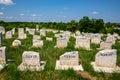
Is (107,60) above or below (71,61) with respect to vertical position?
above

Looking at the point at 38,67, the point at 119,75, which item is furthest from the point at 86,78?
the point at 38,67

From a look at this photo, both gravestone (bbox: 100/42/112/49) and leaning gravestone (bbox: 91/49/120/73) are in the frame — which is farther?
gravestone (bbox: 100/42/112/49)

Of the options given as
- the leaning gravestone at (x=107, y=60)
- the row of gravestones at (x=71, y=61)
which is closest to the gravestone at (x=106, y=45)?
the row of gravestones at (x=71, y=61)

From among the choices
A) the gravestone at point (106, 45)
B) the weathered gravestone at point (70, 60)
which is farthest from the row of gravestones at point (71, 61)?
the gravestone at point (106, 45)

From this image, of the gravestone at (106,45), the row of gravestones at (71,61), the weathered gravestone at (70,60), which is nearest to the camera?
the row of gravestones at (71,61)

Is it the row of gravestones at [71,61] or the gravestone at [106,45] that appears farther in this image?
the gravestone at [106,45]

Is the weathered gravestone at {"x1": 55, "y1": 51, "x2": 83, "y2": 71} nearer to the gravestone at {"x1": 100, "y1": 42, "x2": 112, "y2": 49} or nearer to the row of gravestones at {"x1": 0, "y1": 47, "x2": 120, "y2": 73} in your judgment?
the row of gravestones at {"x1": 0, "y1": 47, "x2": 120, "y2": 73}

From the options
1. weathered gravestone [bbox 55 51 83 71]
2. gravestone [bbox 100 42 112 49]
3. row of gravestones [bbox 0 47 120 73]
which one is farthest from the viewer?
gravestone [bbox 100 42 112 49]

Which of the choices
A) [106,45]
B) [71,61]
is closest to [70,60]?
[71,61]

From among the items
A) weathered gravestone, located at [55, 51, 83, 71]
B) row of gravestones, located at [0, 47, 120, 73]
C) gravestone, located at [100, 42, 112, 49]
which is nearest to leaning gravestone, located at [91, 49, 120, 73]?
row of gravestones, located at [0, 47, 120, 73]

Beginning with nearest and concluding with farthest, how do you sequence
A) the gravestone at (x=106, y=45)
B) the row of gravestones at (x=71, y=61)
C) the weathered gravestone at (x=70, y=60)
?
the row of gravestones at (x=71, y=61), the weathered gravestone at (x=70, y=60), the gravestone at (x=106, y=45)

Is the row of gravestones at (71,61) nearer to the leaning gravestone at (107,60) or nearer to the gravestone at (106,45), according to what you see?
the leaning gravestone at (107,60)

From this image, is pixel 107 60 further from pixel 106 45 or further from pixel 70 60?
pixel 106 45

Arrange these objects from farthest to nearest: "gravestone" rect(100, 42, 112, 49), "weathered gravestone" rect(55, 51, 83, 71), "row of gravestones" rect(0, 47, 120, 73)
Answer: "gravestone" rect(100, 42, 112, 49)
"weathered gravestone" rect(55, 51, 83, 71)
"row of gravestones" rect(0, 47, 120, 73)
